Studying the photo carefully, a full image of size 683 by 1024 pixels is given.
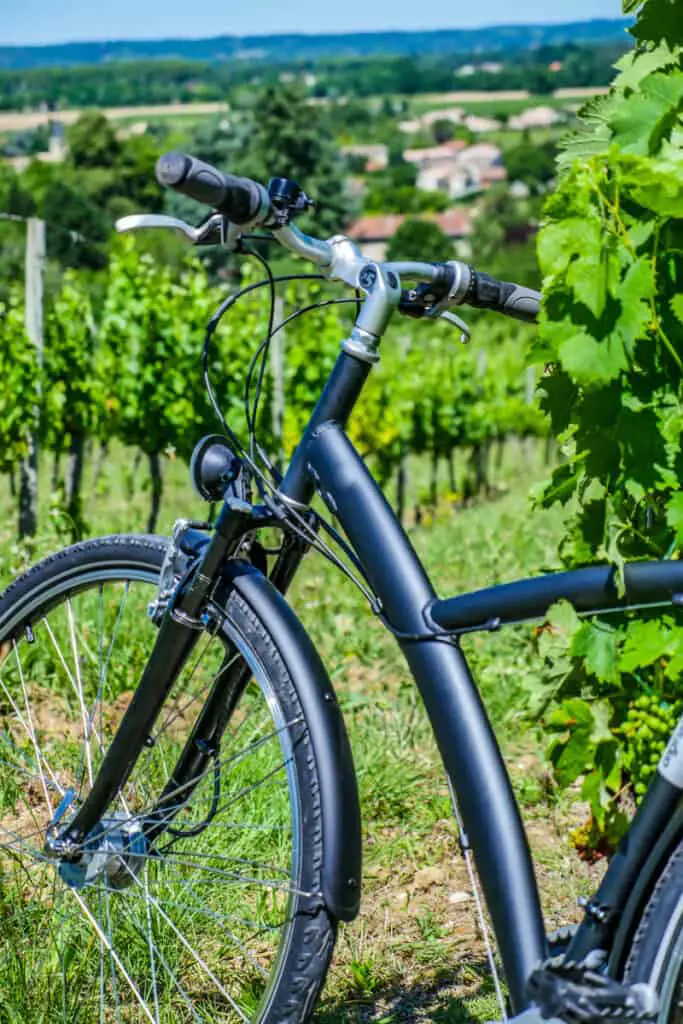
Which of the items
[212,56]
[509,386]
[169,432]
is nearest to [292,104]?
[509,386]

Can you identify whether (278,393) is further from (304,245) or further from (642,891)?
(642,891)

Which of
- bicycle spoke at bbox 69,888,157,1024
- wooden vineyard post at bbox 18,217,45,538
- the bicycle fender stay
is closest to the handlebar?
the bicycle fender stay

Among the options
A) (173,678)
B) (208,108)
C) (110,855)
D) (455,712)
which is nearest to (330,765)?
(455,712)

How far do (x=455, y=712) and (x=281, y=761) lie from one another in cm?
36

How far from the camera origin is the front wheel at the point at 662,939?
5.01 feet

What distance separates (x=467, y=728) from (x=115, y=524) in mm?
7025

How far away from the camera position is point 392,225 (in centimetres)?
7325

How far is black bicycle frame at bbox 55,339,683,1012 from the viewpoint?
1.57 m

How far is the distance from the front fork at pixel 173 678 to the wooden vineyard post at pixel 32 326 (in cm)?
504

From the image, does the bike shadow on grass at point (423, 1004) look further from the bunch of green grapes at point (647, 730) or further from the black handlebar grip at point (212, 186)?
the black handlebar grip at point (212, 186)

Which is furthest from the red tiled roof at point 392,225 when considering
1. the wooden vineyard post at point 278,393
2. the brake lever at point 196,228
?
the brake lever at point 196,228

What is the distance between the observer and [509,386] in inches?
762

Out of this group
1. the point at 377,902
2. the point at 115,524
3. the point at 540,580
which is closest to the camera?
the point at 540,580

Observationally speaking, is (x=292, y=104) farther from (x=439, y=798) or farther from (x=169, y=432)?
(x=439, y=798)
